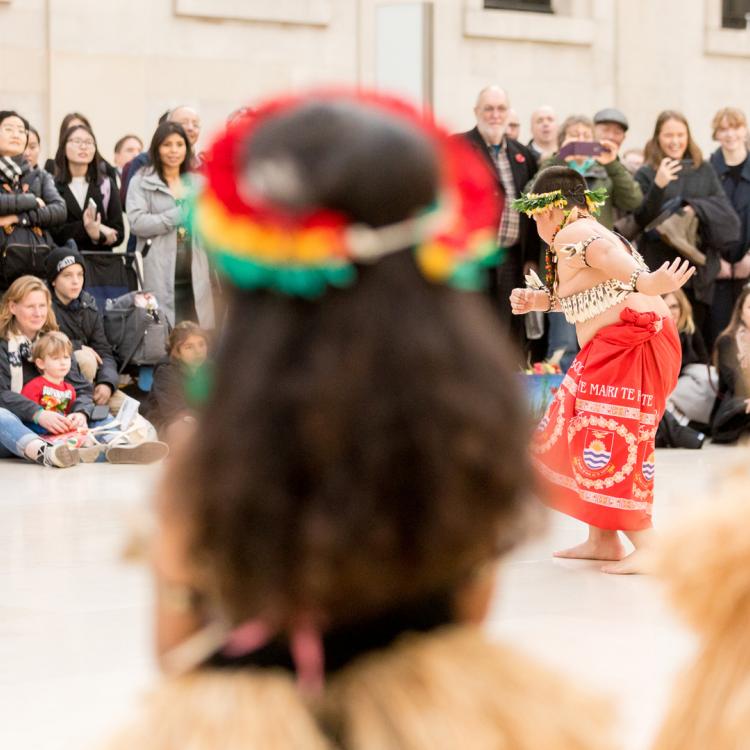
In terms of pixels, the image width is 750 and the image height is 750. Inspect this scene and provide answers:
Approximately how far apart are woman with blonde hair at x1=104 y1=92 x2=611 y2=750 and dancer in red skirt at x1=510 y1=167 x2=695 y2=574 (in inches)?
159

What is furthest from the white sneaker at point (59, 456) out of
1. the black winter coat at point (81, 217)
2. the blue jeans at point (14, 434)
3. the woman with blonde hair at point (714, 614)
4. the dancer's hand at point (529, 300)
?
the woman with blonde hair at point (714, 614)

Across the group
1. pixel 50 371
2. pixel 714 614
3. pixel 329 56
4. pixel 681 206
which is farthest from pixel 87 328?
pixel 714 614

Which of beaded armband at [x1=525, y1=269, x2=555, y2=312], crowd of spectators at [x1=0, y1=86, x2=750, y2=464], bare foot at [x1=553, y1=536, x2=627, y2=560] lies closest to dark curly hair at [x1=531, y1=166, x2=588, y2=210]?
beaded armband at [x1=525, y1=269, x2=555, y2=312]

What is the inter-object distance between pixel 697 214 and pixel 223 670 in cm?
908

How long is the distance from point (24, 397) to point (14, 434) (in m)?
0.25

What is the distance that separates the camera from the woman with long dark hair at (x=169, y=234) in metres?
9.37

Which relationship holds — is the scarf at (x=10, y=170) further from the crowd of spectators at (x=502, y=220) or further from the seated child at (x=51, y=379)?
the seated child at (x=51, y=379)

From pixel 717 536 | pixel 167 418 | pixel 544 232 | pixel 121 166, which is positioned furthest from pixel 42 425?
pixel 717 536

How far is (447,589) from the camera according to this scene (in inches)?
59.2

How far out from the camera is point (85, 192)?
31.6 feet

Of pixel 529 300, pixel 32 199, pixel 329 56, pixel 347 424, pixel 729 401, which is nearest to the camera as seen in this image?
pixel 347 424

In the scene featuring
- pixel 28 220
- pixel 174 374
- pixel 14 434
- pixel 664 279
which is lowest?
pixel 14 434

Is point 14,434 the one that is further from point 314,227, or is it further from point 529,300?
point 314,227

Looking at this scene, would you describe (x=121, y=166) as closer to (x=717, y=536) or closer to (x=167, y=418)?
(x=167, y=418)
